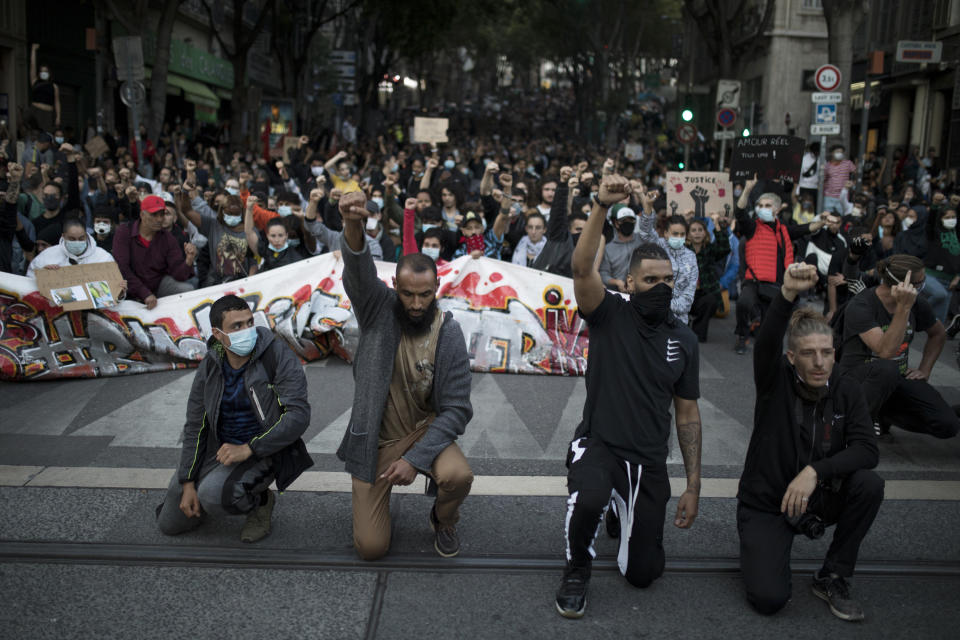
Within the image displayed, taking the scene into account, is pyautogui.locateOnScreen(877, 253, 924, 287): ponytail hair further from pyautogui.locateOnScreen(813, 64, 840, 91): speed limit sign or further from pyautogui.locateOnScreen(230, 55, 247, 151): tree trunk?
pyautogui.locateOnScreen(230, 55, 247, 151): tree trunk

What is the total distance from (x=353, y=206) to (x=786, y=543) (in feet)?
8.06

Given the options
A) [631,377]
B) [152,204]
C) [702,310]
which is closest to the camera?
[631,377]

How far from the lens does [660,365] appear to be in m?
4.30

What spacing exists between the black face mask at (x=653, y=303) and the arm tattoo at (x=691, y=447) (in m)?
0.52

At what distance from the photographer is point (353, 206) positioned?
157 inches

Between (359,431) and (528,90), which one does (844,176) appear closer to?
(359,431)

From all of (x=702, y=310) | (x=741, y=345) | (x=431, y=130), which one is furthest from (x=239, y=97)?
(x=741, y=345)

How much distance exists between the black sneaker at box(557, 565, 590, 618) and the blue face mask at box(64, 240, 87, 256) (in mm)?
5880

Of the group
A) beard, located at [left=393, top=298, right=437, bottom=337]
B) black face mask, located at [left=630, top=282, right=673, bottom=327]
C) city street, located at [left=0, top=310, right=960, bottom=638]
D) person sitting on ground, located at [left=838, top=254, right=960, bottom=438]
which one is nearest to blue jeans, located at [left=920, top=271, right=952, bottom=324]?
city street, located at [left=0, top=310, right=960, bottom=638]

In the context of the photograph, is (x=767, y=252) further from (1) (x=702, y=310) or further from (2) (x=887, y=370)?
(2) (x=887, y=370)

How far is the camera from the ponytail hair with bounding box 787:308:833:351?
4152mm

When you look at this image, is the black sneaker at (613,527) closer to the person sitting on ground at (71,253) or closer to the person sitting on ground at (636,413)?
the person sitting on ground at (636,413)

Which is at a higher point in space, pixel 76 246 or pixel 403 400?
pixel 76 246

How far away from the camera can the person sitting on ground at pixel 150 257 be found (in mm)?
8672
